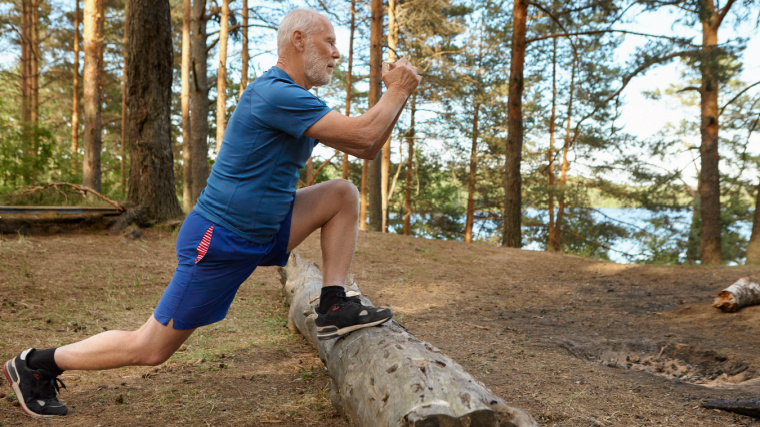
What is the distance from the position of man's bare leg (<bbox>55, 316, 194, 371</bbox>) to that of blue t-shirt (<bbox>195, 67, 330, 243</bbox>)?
1.93 ft

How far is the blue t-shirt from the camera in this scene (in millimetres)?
2270

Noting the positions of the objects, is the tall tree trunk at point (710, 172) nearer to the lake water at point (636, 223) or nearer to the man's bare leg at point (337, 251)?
the lake water at point (636, 223)

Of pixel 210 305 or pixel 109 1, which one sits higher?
pixel 109 1

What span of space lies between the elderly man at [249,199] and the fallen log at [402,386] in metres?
0.70

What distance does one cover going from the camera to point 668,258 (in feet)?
48.5

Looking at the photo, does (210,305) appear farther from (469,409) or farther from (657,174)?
(657,174)

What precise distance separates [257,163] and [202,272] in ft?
1.85

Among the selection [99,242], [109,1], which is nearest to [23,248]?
[99,242]

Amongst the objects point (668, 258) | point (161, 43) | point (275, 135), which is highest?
point (161, 43)

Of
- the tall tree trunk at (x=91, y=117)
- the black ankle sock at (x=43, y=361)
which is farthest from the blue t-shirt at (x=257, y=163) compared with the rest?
the tall tree trunk at (x=91, y=117)

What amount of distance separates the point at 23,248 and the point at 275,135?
5.28 meters

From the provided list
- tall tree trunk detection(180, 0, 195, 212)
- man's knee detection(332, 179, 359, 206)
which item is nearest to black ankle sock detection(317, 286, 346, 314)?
man's knee detection(332, 179, 359, 206)

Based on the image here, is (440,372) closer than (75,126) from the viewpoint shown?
Yes

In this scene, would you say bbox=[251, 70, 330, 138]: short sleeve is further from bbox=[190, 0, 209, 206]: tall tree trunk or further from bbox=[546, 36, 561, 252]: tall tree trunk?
bbox=[546, 36, 561, 252]: tall tree trunk
